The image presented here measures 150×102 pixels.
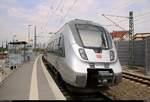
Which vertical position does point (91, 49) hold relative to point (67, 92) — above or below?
above

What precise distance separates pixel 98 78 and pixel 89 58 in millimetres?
731

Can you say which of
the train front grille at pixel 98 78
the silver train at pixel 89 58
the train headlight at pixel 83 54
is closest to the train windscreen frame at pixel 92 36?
the silver train at pixel 89 58

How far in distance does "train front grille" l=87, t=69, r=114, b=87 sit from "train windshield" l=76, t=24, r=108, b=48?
983 mm

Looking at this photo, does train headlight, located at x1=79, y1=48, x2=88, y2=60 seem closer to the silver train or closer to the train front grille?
the silver train

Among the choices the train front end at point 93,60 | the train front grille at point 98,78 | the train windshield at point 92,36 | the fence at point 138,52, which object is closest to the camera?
the train front end at point 93,60

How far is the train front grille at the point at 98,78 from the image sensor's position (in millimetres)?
9016

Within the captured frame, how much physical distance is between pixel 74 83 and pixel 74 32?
203 cm

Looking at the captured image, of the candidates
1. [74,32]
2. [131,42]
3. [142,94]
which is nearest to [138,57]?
[131,42]

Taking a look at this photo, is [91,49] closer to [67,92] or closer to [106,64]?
[106,64]

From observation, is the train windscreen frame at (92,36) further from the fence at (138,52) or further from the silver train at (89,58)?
the fence at (138,52)

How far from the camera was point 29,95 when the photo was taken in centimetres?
973

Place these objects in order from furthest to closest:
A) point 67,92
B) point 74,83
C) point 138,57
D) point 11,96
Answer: point 138,57 < point 67,92 < point 11,96 < point 74,83

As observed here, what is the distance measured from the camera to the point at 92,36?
9992mm

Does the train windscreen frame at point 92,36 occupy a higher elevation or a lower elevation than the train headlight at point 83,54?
higher
